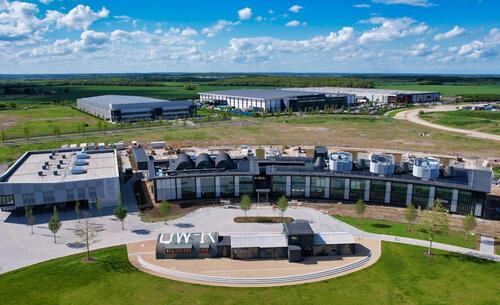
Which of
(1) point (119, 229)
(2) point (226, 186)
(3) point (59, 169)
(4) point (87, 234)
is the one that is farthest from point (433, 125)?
(4) point (87, 234)

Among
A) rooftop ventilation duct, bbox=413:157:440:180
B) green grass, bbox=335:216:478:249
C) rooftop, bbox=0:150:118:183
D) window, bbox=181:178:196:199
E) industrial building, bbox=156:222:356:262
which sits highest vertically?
rooftop ventilation duct, bbox=413:157:440:180

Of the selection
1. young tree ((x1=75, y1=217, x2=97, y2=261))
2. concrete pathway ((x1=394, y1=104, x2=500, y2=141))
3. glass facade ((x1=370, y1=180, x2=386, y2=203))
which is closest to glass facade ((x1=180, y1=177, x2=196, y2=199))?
young tree ((x1=75, y1=217, x2=97, y2=261))

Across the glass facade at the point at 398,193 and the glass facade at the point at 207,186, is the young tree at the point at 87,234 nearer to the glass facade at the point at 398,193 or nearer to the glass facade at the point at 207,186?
the glass facade at the point at 207,186

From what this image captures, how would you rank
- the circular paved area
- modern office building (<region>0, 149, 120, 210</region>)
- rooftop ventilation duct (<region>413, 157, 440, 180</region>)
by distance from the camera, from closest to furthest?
the circular paved area
modern office building (<region>0, 149, 120, 210</region>)
rooftop ventilation duct (<region>413, 157, 440, 180</region>)

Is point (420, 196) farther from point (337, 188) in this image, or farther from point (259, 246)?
point (259, 246)

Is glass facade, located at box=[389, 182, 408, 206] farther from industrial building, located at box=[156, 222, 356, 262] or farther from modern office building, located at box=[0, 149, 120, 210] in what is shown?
modern office building, located at box=[0, 149, 120, 210]

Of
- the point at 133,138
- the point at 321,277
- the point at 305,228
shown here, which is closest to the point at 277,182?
the point at 305,228

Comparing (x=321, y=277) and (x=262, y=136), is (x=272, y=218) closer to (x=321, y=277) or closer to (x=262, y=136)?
(x=321, y=277)
